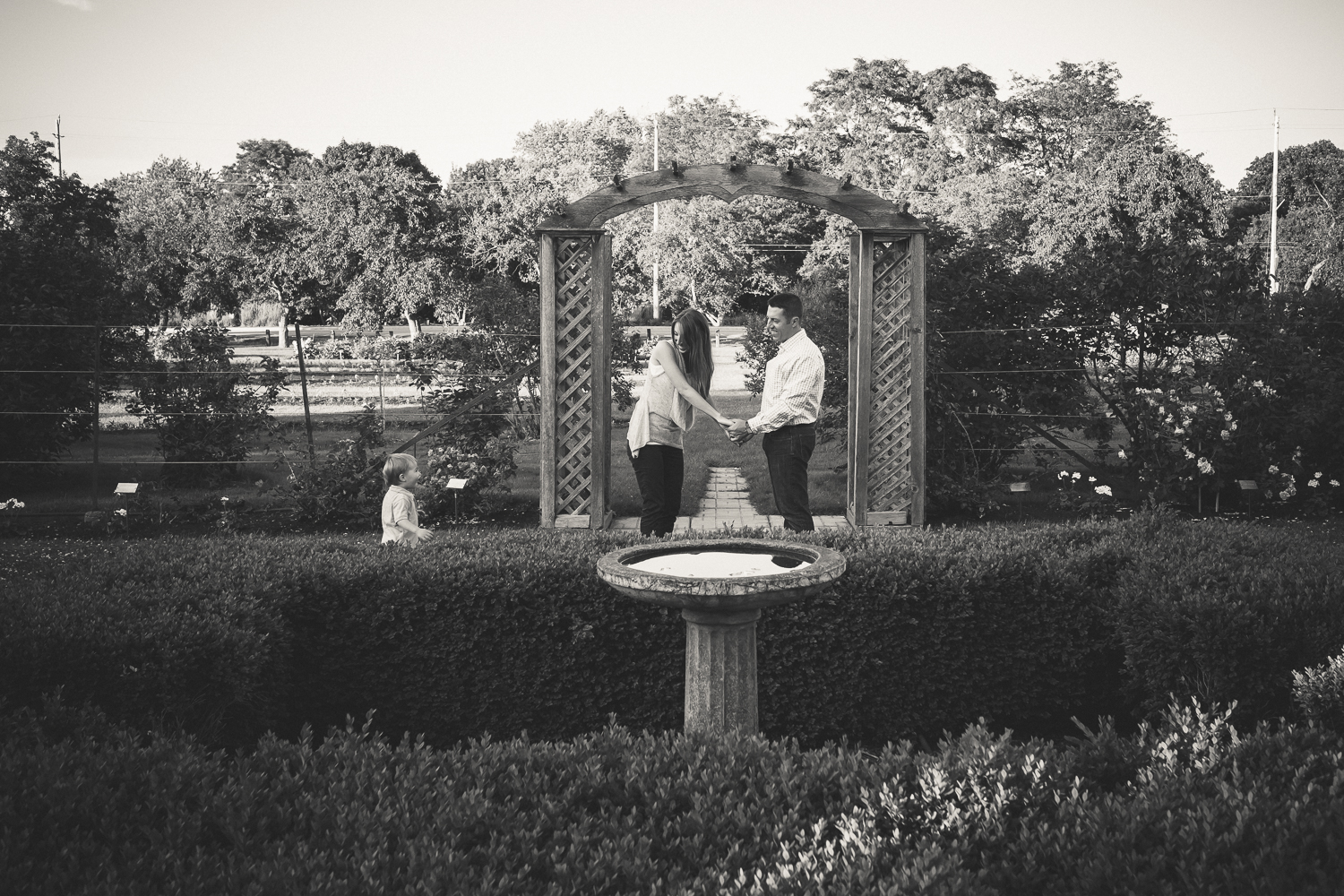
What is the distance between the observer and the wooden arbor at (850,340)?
826 centimetres

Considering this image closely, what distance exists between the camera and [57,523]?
958 centimetres

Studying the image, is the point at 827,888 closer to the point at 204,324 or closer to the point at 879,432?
the point at 879,432

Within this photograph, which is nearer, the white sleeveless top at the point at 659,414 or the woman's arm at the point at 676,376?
the woman's arm at the point at 676,376

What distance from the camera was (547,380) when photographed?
8.45 meters

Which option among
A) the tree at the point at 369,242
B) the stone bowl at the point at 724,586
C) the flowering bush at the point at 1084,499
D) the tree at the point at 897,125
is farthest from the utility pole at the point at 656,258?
the stone bowl at the point at 724,586

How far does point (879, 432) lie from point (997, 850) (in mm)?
6672

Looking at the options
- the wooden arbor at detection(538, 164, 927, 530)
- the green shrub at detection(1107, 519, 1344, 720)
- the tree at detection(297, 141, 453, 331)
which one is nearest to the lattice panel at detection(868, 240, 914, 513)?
the wooden arbor at detection(538, 164, 927, 530)

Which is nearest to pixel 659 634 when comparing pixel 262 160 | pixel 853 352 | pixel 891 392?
pixel 853 352

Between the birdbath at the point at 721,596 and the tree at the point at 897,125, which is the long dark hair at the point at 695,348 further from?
the tree at the point at 897,125

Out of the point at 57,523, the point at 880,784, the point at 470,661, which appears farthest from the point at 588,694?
the point at 57,523

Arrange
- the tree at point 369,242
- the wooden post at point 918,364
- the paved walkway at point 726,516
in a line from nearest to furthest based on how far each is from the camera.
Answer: the wooden post at point 918,364 → the paved walkway at point 726,516 → the tree at point 369,242

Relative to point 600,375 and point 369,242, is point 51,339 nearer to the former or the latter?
point 600,375

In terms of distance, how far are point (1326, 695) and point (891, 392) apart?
560cm

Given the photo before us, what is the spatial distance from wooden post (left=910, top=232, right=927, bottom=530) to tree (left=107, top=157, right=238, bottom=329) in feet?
83.2
